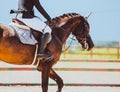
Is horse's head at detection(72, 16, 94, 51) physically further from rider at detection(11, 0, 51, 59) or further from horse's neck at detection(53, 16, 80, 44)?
rider at detection(11, 0, 51, 59)

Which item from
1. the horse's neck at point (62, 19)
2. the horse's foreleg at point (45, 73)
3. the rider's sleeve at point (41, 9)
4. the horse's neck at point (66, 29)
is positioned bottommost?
the horse's foreleg at point (45, 73)

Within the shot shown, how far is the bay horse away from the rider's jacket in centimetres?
34

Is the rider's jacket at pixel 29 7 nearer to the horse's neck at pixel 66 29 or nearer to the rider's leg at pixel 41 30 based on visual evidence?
the rider's leg at pixel 41 30

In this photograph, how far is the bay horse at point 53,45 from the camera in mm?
8586

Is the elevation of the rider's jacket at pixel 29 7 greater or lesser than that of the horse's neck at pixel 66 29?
greater

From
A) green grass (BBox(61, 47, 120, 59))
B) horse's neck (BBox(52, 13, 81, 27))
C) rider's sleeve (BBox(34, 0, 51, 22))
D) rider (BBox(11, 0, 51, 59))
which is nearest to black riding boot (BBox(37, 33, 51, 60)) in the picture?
rider (BBox(11, 0, 51, 59))

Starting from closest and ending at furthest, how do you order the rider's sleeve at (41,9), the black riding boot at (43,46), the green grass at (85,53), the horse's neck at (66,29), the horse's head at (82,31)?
1. the black riding boot at (43,46)
2. the rider's sleeve at (41,9)
3. the horse's neck at (66,29)
4. the horse's head at (82,31)
5. the green grass at (85,53)

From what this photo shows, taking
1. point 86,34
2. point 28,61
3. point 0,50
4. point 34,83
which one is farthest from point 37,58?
point 34,83

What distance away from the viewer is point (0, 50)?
27.7ft

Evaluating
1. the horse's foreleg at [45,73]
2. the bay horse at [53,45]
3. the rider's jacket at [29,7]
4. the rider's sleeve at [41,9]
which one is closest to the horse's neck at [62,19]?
the bay horse at [53,45]

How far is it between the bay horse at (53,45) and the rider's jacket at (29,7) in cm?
34

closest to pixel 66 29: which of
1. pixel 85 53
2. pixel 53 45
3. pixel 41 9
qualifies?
pixel 53 45

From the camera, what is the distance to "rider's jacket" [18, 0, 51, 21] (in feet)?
29.7

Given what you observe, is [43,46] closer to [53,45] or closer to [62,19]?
[53,45]
